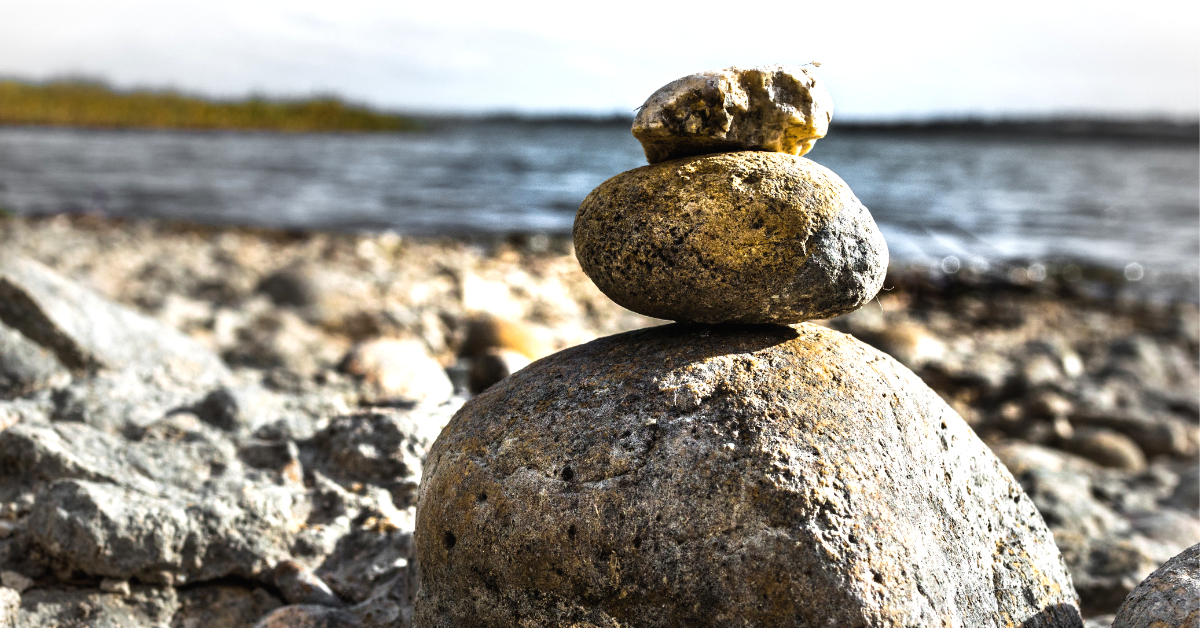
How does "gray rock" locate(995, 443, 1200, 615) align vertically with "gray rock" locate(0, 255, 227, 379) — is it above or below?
below

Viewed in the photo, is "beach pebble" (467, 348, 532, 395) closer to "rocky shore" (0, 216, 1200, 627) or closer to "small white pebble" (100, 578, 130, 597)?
"rocky shore" (0, 216, 1200, 627)

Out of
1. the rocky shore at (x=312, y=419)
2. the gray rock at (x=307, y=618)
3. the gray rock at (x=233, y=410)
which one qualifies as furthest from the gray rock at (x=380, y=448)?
the gray rock at (x=307, y=618)

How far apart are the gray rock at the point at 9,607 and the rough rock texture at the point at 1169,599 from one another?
4030mm

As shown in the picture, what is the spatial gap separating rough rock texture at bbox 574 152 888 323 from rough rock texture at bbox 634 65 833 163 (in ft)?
0.40

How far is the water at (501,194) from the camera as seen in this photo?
61.8 ft

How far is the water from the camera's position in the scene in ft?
61.8

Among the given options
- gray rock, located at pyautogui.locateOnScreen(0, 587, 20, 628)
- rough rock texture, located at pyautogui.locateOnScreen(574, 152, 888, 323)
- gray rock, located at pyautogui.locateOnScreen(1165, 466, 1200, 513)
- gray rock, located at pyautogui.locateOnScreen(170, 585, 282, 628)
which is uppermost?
rough rock texture, located at pyautogui.locateOnScreen(574, 152, 888, 323)

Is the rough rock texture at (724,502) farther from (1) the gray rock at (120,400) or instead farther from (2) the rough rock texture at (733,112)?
(1) the gray rock at (120,400)

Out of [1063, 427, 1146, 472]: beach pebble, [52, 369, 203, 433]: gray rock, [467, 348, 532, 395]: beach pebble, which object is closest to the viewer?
[52, 369, 203, 433]: gray rock

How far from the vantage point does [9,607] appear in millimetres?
3488

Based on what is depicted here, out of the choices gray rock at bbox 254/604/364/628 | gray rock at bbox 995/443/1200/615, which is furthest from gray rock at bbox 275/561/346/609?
gray rock at bbox 995/443/1200/615

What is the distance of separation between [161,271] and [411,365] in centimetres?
630

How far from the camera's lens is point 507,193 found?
27.5 meters

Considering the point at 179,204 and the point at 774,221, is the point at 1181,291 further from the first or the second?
the point at 179,204
